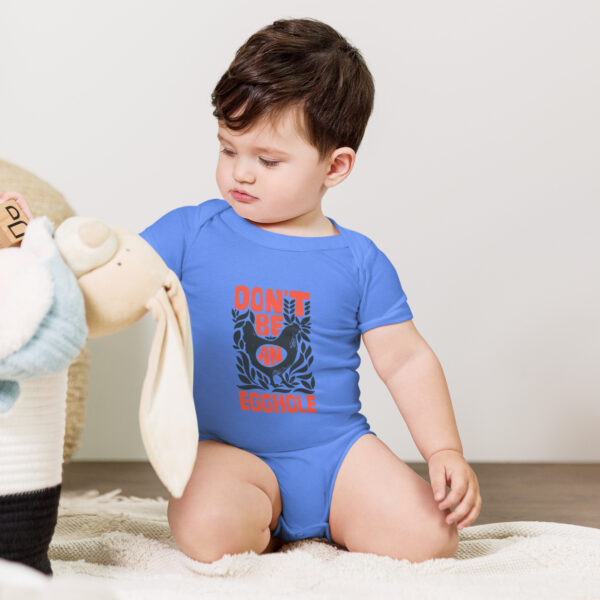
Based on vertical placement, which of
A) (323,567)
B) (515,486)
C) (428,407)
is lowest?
(515,486)

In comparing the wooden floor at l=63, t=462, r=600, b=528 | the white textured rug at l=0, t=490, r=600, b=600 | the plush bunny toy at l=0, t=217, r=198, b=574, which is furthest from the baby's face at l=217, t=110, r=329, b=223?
the wooden floor at l=63, t=462, r=600, b=528

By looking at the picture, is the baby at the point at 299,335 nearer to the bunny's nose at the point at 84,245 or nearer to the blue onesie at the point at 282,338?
the blue onesie at the point at 282,338

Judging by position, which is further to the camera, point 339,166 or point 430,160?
point 430,160

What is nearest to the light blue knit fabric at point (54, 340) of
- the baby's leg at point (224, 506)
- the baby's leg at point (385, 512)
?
the baby's leg at point (224, 506)

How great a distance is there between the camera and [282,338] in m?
1.00

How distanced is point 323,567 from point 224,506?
4.8 inches

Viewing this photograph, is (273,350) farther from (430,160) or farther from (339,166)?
(430,160)

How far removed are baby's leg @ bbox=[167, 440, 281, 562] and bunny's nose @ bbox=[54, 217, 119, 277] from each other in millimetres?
317

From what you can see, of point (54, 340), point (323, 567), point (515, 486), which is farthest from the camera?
point (515, 486)

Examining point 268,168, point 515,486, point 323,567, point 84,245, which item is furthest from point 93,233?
point 515,486

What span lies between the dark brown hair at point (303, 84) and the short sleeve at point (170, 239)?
149 millimetres

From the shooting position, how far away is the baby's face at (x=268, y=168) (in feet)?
3.19

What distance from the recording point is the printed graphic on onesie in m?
0.99

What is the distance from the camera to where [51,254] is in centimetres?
68
